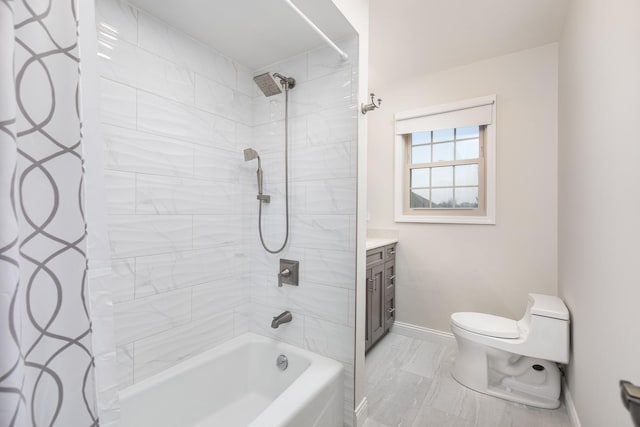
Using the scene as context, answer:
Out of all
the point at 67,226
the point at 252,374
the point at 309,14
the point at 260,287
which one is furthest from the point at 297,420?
the point at 309,14

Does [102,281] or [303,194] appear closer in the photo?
[102,281]

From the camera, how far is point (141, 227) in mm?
1364

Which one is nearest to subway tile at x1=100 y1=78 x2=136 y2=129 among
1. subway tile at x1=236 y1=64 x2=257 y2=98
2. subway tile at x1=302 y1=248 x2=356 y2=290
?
subway tile at x1=236 y1=64 x2=257 y2=98

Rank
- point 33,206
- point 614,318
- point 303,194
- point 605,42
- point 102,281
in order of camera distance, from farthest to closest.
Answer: point 303,194
point 605,42
point 614,318
point 102,281
point 33,206

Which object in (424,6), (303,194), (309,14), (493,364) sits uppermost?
(424,6)

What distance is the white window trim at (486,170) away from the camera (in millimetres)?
2363

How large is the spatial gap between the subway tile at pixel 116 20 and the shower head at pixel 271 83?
60cm

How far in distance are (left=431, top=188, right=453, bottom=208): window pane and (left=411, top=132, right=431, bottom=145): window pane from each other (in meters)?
0.49

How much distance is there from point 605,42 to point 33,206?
1951mm

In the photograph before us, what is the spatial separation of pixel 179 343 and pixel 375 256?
150cm

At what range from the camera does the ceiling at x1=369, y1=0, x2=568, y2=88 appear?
1.82 m

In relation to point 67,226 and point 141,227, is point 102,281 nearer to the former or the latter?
point 67,226

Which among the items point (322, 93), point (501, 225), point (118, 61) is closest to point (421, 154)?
point (501, 225)

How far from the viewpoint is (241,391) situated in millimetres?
1680
